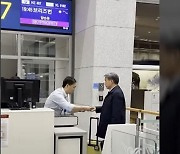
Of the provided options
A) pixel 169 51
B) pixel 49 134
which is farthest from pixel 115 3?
pixel 169 51

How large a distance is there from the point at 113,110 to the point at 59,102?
76 cm

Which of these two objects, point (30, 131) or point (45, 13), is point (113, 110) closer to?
point (30, 131)

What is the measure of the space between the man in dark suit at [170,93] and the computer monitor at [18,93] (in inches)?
111

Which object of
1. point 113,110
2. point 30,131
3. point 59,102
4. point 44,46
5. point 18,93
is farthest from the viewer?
point 44,46

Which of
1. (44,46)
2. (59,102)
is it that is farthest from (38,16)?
(59,102)

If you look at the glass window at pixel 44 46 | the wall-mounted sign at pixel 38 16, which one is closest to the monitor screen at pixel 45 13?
the wall-mounted sign at pixel 38 16

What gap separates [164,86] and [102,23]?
4.93m

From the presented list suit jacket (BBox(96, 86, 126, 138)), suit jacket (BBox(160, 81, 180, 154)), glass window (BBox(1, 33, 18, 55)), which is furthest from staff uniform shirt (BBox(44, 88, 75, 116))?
suit jacket (BBox(160, 81, 180, 154))

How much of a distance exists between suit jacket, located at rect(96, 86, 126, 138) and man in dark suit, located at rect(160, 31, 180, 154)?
2778 millimetres

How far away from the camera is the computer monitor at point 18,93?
3.72 meters

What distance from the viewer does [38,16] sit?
255 inches

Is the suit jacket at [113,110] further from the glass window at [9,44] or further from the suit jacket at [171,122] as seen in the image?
the glass window at [9,44]

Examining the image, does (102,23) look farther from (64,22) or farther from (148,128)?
(148,128)

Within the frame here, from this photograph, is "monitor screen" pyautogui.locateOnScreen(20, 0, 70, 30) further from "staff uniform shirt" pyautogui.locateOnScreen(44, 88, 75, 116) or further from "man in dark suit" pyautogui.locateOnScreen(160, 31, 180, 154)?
"man in dark suit" pyautogui.locateOnScreen(160, 31, 180, 154)
